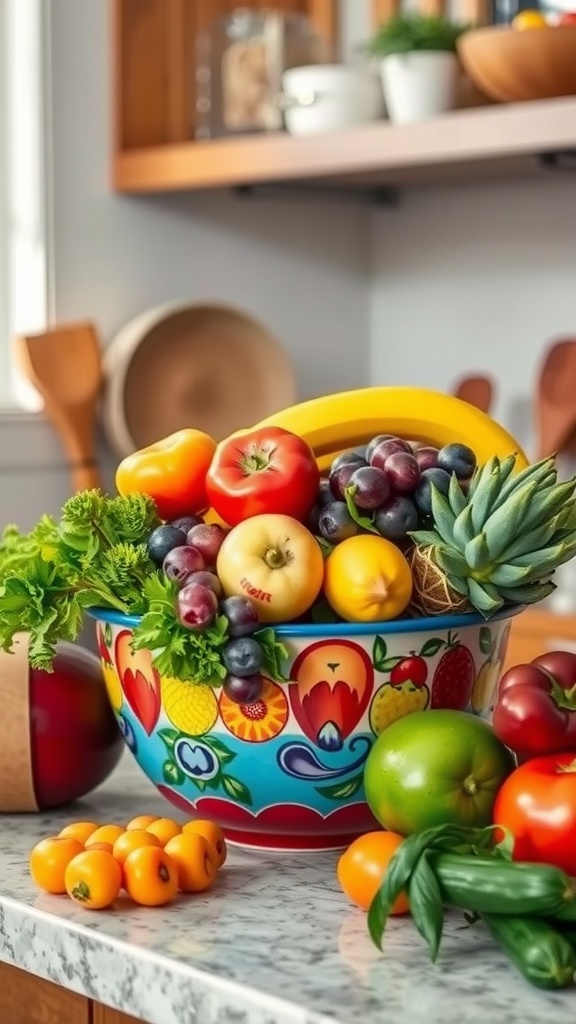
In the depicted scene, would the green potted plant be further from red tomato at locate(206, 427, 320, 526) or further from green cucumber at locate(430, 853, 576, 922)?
green cucumber at locate(430, 853, 576, 922)

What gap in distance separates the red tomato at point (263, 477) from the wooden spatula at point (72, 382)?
5.29ft

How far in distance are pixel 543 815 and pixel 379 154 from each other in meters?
1.74

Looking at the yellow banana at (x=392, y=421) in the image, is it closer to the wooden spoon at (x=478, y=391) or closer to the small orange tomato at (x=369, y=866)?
the small orange tomato at (x=369, y=866)

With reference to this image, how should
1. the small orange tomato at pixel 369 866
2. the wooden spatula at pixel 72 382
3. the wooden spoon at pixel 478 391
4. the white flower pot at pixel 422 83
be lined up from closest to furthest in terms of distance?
the small orange tomato at pixel 369 866 → the white flower pot at pixel 422 83 → the wooden spatula at pixel 72 382 → the wooden spoon at pixel 478 391

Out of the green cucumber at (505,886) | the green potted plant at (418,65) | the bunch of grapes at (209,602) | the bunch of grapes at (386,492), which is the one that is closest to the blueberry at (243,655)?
the bunch of grapes at (209,602)

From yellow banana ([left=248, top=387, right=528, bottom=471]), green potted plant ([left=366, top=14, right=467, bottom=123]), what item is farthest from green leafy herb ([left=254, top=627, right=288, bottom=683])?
green potted plant ([left=366, top=14, right=467, bottom=123])

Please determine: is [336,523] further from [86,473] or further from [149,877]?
[86,473]

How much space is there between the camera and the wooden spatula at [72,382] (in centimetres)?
260

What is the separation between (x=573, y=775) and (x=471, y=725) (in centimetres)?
9

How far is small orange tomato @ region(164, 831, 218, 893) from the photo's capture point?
3.06ft

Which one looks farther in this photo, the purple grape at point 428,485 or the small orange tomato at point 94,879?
the purple grape at point 428,485

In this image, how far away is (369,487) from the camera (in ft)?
3.28

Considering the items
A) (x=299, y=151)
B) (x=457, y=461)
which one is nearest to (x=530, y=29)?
(x=299, y=151)

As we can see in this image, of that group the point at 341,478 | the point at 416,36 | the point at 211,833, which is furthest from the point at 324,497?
the point at 416,36
